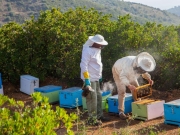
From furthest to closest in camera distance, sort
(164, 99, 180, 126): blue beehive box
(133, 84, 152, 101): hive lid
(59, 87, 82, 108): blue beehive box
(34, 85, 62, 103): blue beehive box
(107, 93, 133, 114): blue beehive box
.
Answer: (34, 85, 62, 103): blue beehive box → (59, 87, 82, 108): blue beehive box → (107, 93, 133, 114): blue beehive box → (133, 84, 152, 101): hive lid → (164, 99, 180, 126): blue beehive box

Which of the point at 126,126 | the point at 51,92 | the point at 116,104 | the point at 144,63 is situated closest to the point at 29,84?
the point at 51,92

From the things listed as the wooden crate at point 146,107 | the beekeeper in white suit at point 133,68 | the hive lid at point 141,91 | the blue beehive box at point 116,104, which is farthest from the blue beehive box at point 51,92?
the hive lid at point 141,91

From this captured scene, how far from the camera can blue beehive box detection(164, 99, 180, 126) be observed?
217 inches

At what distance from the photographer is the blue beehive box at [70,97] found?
7.20 metres

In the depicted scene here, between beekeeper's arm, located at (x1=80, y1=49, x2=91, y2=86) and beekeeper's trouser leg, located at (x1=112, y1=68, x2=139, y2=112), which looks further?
beekeeper's trouser leg, located at (x1=112, y1=68, x2=139, y2=112)

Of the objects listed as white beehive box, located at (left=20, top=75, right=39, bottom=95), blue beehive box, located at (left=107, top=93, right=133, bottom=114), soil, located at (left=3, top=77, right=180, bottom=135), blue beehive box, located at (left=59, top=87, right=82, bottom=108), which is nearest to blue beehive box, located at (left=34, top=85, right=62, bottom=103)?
blue beehive box, located at (left=59, top=87, right=82, bottom=108)

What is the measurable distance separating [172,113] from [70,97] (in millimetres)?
2421

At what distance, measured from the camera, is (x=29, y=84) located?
8828 millimetres

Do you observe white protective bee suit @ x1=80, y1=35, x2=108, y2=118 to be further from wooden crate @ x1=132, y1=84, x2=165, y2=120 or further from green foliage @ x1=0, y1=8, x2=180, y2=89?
green foliage @ x1=0, y1=8, x2=180, y2=89

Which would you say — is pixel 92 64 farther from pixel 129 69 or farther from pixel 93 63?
pixel 129 69

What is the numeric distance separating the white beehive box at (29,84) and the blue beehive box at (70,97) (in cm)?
153

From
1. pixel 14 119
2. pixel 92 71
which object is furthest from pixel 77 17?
pixel 14 119

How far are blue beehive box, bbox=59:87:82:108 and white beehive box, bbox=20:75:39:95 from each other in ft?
5.01

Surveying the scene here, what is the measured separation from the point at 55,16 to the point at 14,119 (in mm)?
7436
